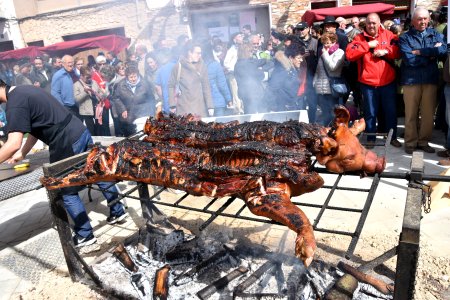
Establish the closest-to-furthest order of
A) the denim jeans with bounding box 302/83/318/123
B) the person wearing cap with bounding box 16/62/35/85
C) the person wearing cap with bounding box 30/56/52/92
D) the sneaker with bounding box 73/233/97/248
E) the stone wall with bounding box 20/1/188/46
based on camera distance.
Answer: the sneaker with bounding box 73/233/97/248 < the denim jeans with bounding box 302/83/318/123 < the person wearing cap with bounding box 16/62/35/85 < the person wearing cap with bounding box 30/56/52/92 < the stone wall with bounding box 20/1/188/46

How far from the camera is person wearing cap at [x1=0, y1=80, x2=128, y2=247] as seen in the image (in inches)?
137

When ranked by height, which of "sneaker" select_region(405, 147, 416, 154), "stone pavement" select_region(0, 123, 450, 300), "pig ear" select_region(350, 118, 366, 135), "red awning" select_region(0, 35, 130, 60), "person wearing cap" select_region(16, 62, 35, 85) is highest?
"red awning" select_region(0, 35, 130, 60)

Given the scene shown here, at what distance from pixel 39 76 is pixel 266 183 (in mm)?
12108

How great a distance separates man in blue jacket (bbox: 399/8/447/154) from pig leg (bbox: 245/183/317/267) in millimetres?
4886

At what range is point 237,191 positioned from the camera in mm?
2344

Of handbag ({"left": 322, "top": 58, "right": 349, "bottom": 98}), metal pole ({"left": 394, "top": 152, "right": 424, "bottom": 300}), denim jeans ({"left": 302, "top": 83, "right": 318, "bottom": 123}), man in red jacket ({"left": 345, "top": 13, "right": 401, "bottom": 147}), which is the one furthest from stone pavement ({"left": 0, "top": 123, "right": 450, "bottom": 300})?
denim jeans ({"left": 302, "top": 83, "right": 318, "bottom": 123})

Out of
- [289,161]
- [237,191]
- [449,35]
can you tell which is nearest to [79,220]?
[237,191]

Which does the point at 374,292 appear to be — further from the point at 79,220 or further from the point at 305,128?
the point at 79,220

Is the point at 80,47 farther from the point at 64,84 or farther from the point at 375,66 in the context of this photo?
the point at 375,66

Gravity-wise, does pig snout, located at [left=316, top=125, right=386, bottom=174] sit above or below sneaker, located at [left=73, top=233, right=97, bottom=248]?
above

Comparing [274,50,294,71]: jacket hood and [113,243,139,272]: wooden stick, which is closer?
[113,243,139,272]: wooden stick

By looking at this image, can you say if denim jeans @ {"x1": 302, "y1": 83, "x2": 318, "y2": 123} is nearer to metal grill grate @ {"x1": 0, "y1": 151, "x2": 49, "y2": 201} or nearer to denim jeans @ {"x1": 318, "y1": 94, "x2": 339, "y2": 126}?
denim jeans @ {"x1": 318, "y1": 94, "x2": 339, "y2": 126}

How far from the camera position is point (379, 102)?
6.48 m

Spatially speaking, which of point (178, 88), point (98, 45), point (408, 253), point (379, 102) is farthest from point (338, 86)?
point (98, 45)
